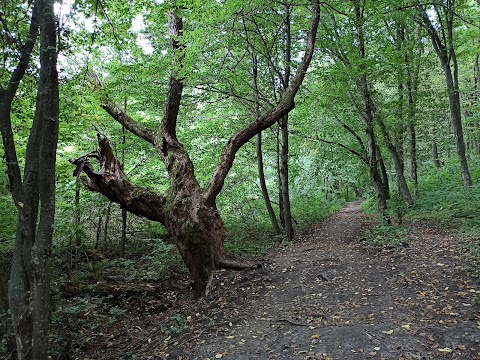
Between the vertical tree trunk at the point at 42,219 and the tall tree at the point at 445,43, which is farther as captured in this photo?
the tall tree at the point at 445,43

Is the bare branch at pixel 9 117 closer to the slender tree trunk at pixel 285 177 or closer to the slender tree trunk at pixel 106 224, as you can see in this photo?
the slender tree trunk at pixel 106 224

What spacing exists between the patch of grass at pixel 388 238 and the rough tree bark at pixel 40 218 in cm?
730

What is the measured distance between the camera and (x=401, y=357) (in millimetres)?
3711

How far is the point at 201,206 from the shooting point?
700 centimetres

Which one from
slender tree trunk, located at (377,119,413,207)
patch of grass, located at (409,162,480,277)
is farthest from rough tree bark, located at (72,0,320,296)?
slender tree trunk, located at (377,119,413,207)

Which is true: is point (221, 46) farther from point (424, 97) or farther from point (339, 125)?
point (424, 97)

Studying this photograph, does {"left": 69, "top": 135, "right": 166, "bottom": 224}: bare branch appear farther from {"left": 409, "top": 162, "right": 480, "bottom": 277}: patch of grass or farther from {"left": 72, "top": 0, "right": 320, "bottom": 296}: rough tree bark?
{"left": 409, "top": 162, "right": 480, "bottom": 277}: patch of grass

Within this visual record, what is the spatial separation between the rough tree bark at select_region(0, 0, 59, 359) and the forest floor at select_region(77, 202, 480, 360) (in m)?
1.55

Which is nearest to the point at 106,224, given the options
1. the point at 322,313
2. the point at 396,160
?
the point at 322,313

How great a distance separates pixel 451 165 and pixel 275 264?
17.4 m

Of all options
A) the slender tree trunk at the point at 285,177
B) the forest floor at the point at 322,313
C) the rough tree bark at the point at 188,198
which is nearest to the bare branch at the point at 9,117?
the rough tree bark at the point at 188,198

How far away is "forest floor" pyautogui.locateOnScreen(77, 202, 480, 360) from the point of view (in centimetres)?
410

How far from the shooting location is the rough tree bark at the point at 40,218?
365cm

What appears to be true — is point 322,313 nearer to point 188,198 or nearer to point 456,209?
point 188,198
